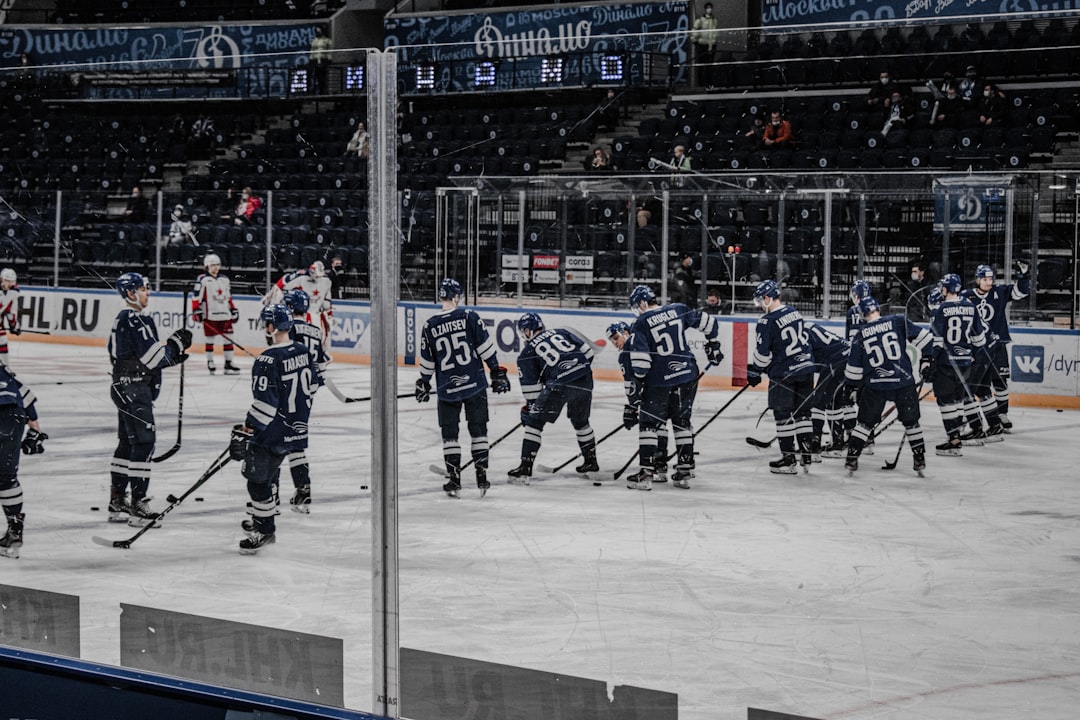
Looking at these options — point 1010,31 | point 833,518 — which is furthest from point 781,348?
point 1010,31

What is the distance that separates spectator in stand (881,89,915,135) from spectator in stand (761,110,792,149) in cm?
63

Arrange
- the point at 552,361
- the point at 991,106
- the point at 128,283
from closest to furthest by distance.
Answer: the point at 128,283, the point at 991,106, the point at 552,361

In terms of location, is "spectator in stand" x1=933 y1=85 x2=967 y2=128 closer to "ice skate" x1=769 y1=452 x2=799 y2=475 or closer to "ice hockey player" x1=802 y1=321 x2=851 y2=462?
"ice hockey player" x1=802 y1=321 x2=851 y2=462

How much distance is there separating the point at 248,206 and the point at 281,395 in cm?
87

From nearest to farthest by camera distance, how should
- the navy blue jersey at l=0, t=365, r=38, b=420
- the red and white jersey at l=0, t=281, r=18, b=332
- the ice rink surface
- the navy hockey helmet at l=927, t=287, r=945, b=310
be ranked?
the ice rink surface, the navy blue jersey at l=0, t=365, r=38, b=420, the red and white jersey at l=0, t=281, r=18, b=332, the navy hockey helmet at l=927, t=287, r=945, b=310

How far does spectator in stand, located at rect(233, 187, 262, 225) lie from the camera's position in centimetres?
585

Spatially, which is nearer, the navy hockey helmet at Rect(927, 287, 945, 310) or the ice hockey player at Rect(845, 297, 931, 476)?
the ice hockey player at Rect(845, 297, 931, 476)

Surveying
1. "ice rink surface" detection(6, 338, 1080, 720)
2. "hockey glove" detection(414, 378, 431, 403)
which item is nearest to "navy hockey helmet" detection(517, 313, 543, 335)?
"hockey glove" detection(414, 378, 431, 403)

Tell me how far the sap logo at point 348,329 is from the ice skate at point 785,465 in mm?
3619

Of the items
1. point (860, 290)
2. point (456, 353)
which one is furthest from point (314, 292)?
point (860, 290)

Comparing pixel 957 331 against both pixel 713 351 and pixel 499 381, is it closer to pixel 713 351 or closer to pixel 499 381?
pixel 713 351

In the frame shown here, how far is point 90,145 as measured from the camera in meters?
6.43

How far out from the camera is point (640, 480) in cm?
818

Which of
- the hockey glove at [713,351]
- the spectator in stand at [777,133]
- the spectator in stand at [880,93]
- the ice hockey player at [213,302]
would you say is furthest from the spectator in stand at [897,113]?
the ice hockey player at [213,302]
